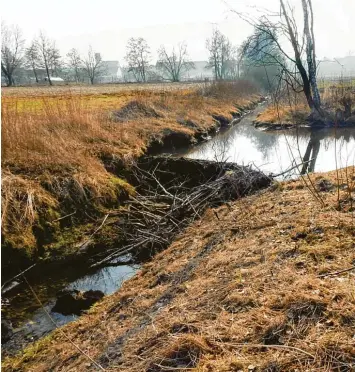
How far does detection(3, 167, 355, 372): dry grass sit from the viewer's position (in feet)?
8.36

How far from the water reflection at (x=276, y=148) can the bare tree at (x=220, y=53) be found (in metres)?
55.4

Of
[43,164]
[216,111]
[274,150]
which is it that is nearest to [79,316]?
[43,164]

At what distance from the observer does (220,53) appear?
76125mm

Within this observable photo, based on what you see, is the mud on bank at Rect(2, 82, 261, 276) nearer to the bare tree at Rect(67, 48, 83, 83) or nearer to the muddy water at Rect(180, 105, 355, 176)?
the muddy water at Rect(180, 105, 355, 176)

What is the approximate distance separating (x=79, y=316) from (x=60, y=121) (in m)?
6.05

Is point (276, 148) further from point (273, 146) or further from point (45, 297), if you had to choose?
point (45, 297)

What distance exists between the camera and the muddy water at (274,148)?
10.7 m

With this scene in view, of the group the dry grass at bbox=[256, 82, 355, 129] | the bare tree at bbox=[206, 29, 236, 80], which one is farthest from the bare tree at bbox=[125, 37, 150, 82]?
the dry grass at bbox=[256, 82, 355, 129]

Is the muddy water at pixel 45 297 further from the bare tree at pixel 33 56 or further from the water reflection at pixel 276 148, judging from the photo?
the bare tree at pixel 33 56

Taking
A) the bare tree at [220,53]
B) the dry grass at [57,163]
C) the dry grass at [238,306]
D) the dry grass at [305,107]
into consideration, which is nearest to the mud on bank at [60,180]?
the dry grass at [57,163]

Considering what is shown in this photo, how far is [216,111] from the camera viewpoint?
72.2 feet

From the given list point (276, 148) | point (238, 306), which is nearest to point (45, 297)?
point (238, 306)

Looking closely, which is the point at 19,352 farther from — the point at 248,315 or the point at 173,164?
the point at 173,164

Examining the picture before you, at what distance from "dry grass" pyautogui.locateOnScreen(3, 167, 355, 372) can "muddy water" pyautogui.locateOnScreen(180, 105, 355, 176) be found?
5.06 meters
